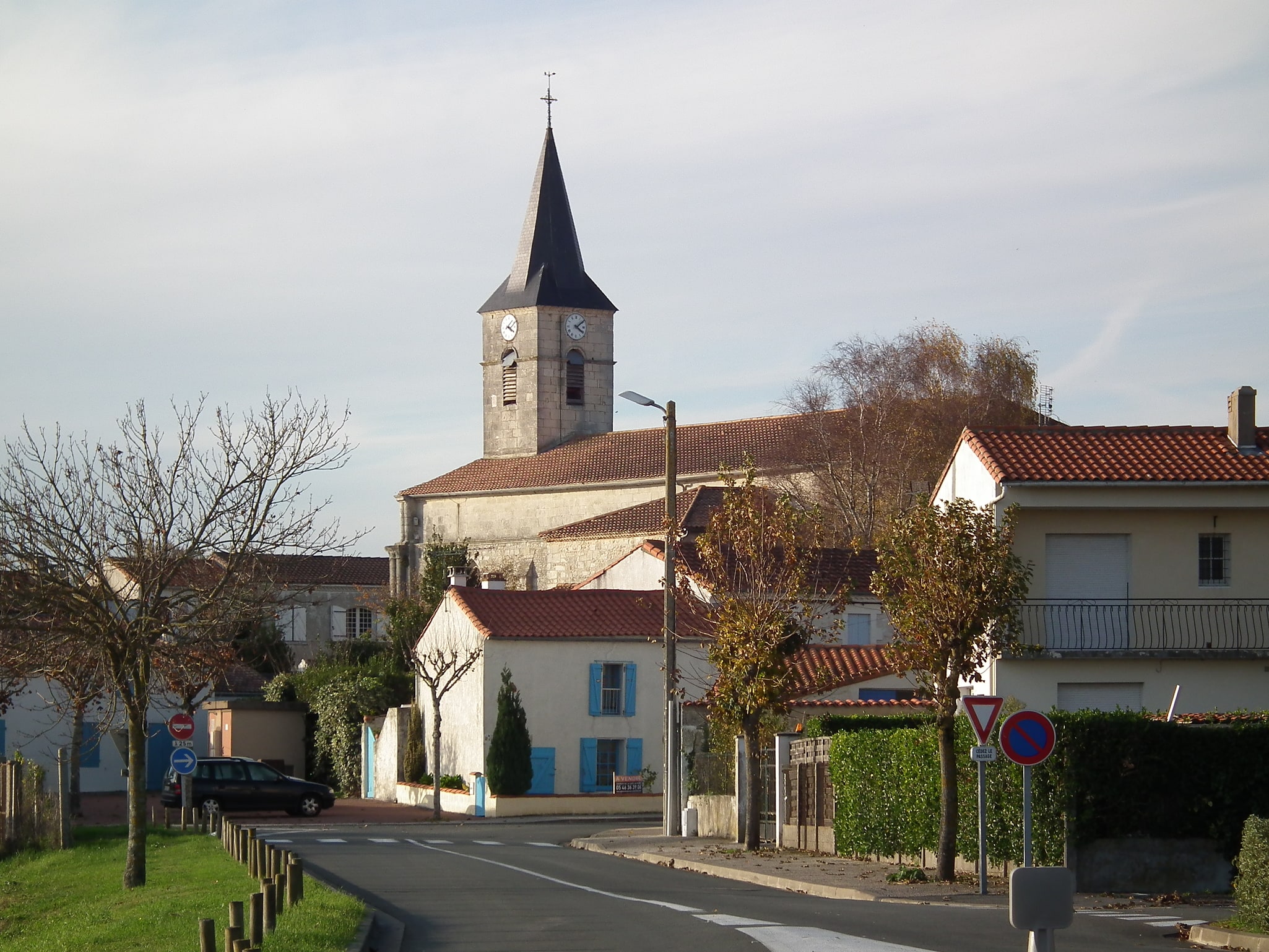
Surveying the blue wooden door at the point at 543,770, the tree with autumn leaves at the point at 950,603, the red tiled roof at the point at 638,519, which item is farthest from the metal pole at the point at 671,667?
the red tiled roof at the point at 638,519

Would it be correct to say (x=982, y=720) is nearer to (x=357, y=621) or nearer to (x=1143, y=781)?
(x=1143, y=781)

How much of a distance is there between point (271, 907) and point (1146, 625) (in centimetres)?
1874

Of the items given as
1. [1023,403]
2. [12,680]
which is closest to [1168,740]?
[12,680]

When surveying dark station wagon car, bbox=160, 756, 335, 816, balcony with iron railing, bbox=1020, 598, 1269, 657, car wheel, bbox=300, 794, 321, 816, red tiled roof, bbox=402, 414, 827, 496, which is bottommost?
car wheel, bbox=300, 794, 321, 816

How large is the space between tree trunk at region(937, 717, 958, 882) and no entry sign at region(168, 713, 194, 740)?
1594cm

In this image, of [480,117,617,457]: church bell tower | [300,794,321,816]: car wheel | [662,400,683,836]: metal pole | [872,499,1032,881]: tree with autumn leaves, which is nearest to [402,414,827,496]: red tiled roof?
[480,117,617,457]: church bell tower

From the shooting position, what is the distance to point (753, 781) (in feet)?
82.9

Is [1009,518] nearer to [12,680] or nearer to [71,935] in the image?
[71,935]

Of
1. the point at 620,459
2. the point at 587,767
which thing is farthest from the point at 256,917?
the point at 620,459

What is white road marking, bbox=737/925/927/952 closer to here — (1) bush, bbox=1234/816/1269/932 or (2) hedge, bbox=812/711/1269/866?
(1) bush, bbox=1234/816/1269/932

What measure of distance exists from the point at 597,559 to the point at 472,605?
31.5 m

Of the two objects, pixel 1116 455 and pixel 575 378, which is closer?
pixel 1116 455

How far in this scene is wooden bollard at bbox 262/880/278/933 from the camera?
12148 mm

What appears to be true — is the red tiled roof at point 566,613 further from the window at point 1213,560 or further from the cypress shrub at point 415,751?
the window at point 1213,560
